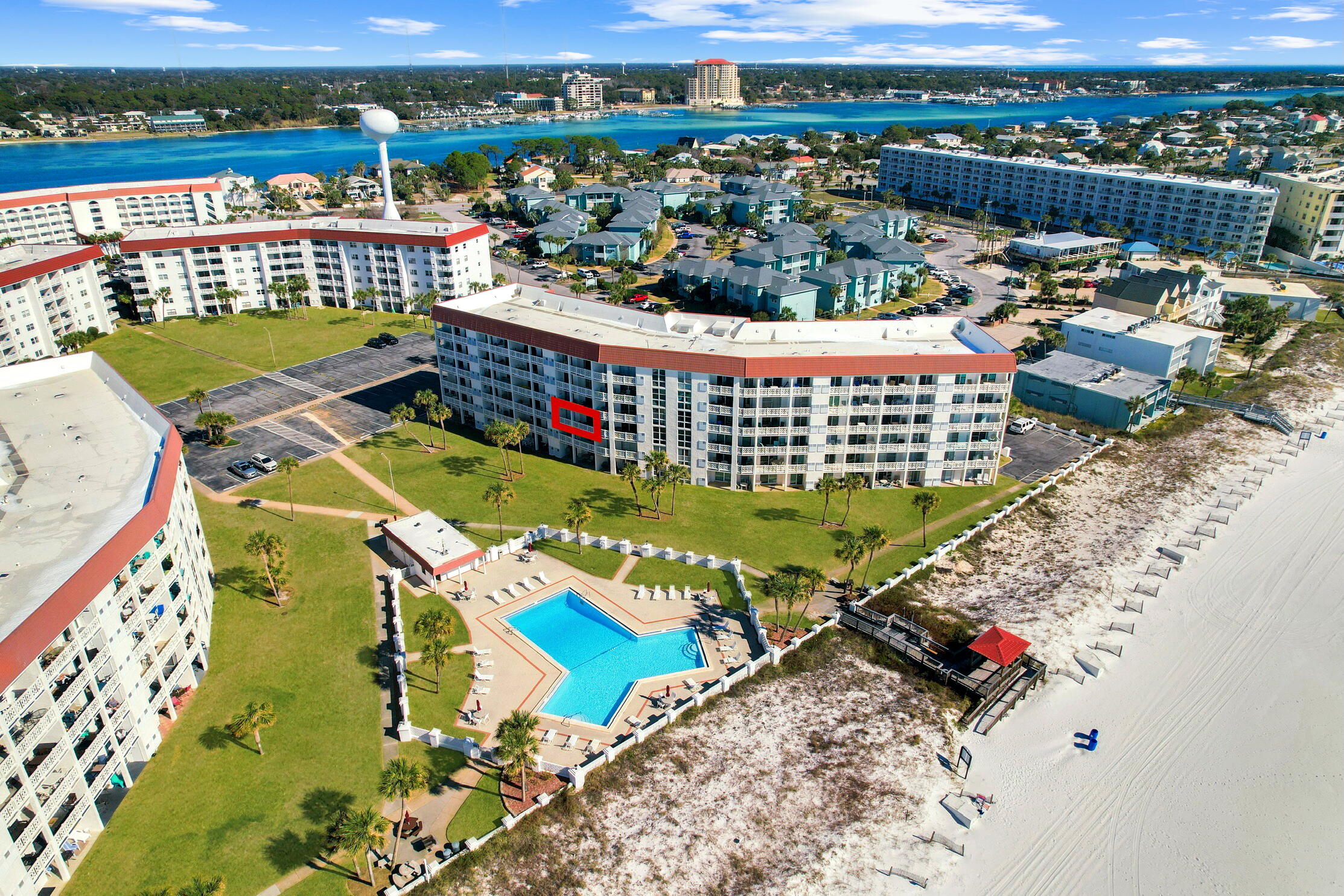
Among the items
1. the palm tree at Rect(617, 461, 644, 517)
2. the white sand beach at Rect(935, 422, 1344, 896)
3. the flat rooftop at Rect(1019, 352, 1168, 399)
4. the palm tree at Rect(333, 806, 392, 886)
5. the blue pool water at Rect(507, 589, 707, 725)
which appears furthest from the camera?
the flat rooftop at Rect(1019, 352, 1168, 399)

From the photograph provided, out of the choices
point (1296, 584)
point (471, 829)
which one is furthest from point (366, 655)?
point (1296, 584)

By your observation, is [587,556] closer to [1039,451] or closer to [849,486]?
[849,486]

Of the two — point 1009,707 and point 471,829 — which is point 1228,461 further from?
point 471,829

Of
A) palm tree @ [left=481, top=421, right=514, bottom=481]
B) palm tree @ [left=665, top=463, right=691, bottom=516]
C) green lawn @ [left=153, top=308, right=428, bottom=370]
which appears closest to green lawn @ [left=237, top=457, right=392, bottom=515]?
palm tree @ [left=481, top=421, right=514, bottom=481]

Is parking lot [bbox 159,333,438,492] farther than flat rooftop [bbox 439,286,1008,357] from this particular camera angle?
Yes

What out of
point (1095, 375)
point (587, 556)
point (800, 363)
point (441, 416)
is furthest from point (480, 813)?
point (1095, 375)

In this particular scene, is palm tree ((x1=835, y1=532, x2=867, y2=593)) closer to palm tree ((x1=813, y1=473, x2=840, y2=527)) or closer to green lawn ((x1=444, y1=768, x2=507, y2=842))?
palm tree ((x1=813, y1=473, x2=840, y2=527))
